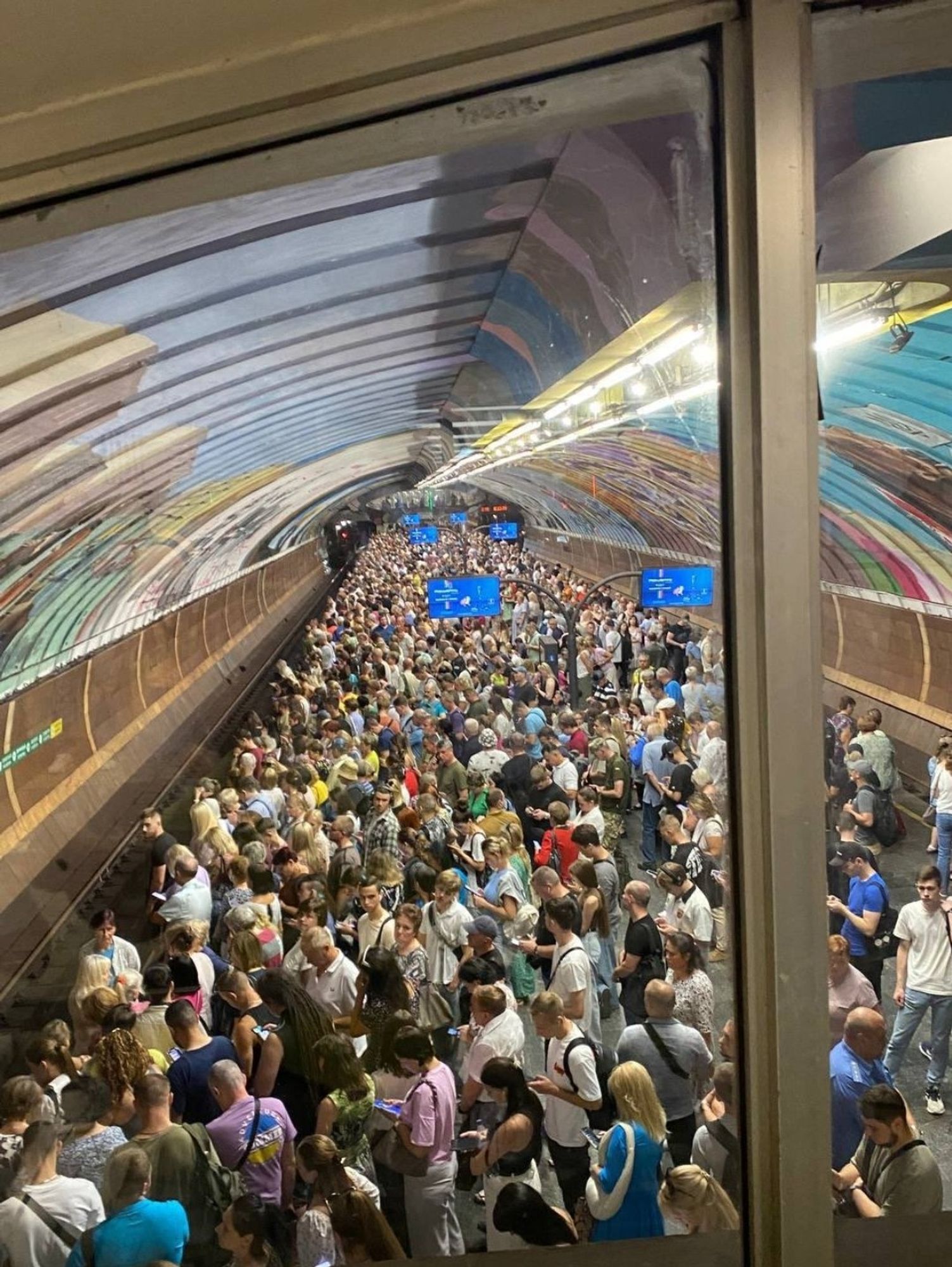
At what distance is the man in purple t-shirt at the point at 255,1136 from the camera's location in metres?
2.66

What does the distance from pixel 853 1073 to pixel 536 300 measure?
184 cm

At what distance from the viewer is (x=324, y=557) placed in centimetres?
354

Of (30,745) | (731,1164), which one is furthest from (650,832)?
(30,745)

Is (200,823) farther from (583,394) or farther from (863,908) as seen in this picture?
(863,908)

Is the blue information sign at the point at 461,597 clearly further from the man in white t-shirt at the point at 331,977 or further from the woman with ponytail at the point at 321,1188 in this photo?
the woman with ponytail at the point at 321,1188

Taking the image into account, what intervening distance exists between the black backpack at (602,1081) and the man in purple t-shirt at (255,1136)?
0.72 meters

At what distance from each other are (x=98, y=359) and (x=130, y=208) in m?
1.33

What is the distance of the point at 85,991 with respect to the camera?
314cm

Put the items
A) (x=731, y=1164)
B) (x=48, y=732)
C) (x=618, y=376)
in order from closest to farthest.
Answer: (x=731, y=1164) < (x=618, y=376) < (x=48, y=732)

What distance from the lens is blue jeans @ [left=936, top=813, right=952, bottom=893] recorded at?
253 cm

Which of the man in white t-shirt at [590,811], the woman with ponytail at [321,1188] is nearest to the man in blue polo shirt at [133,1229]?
the woman with ponytail at [321,1188]

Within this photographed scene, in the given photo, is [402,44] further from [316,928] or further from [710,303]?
[316,928]

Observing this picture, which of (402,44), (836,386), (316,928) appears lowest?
(316,928)

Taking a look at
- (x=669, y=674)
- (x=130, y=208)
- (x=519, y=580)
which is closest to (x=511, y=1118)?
(x=669, y=674)
